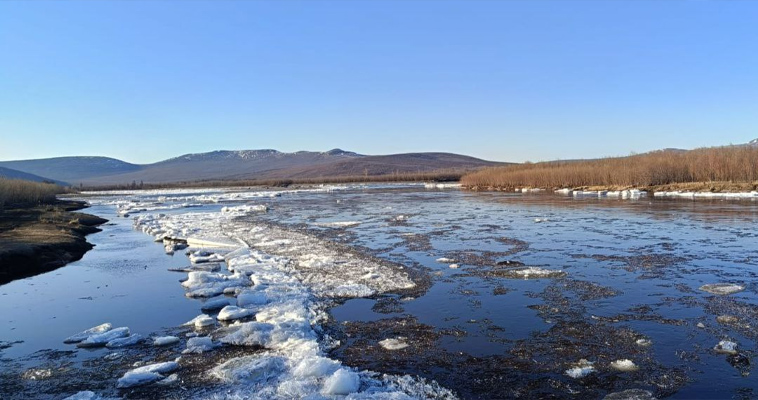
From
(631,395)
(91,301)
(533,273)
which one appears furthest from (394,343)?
(91,301)

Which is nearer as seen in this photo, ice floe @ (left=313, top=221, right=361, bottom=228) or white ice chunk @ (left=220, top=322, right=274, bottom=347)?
white ice chunk @ (left=220, top=322, right=274, bottom=347)

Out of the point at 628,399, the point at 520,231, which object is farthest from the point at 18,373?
the point at 520,231

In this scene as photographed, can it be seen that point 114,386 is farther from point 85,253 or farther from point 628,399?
point 85,253

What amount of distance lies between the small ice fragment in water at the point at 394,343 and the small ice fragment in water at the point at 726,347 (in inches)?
151

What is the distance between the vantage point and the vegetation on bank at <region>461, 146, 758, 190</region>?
39.2m

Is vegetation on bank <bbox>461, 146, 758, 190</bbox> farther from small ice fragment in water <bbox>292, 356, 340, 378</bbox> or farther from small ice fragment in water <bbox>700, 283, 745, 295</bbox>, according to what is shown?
small ice fragment in water <bbox>292, 356, 340, 378</bbox>

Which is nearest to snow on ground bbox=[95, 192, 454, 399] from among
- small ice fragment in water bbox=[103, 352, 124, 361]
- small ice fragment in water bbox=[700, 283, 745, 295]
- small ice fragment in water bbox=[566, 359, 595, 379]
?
small ice fragment in water bbox=[103, 352, 124, 361]

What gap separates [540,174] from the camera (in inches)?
2375

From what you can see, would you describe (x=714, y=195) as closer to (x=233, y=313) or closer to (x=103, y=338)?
(x=233, y=313)

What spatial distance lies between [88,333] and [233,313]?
213cm

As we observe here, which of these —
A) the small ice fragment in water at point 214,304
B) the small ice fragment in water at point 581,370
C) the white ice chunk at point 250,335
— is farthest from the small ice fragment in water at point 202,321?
the small ice fragment in water at point 581,370

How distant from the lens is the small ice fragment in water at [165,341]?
282 inches

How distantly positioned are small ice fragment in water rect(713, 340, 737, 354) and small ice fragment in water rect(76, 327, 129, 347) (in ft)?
26.4

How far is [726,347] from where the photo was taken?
6.17 m
